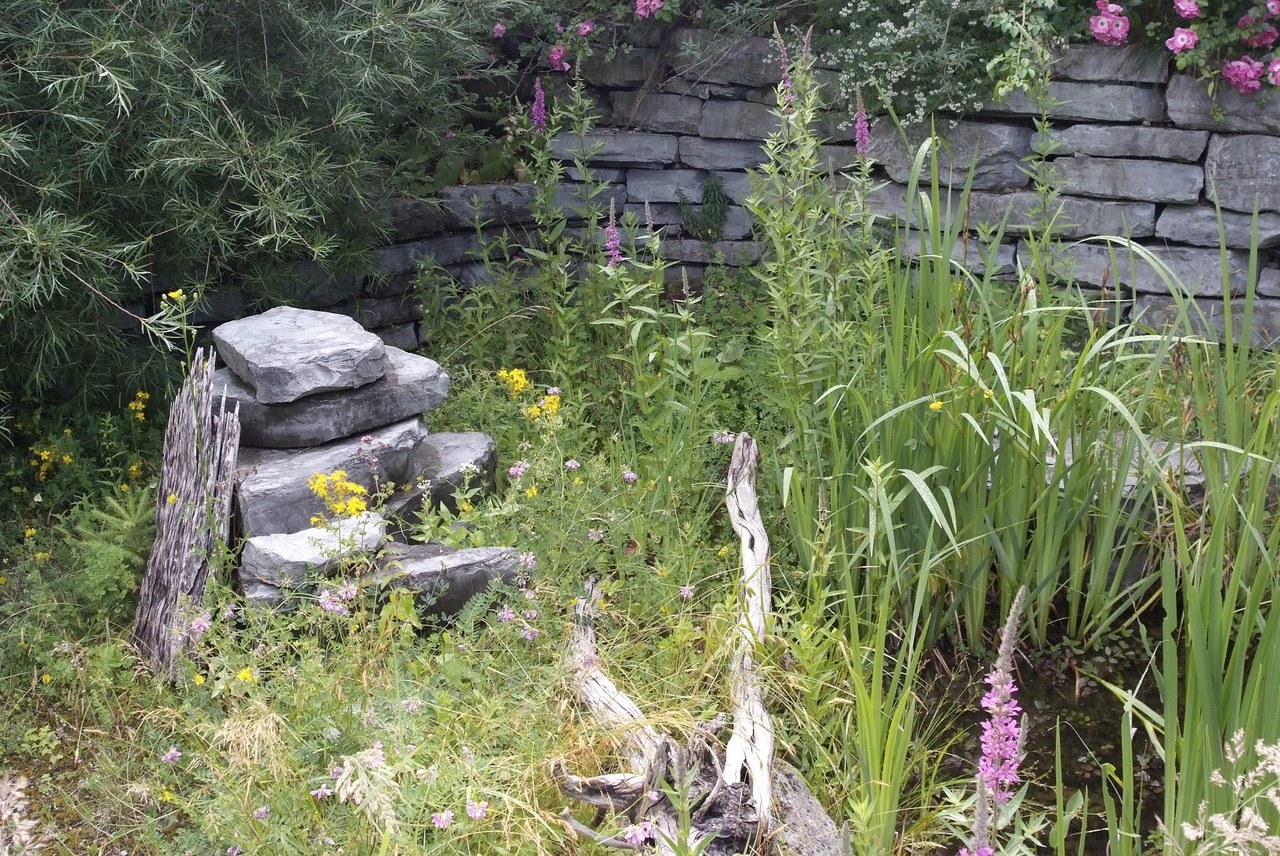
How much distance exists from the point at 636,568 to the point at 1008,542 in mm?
1007

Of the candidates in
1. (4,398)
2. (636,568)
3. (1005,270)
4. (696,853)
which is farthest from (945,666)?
(4,398)

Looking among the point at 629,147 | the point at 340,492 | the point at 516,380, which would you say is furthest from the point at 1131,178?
the point at 340,492

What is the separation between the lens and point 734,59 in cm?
526

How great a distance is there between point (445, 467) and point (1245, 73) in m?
3.41

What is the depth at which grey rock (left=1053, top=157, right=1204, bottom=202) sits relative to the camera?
458 centimetres

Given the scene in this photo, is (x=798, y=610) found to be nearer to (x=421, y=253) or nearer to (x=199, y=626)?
(x=199, y=626)

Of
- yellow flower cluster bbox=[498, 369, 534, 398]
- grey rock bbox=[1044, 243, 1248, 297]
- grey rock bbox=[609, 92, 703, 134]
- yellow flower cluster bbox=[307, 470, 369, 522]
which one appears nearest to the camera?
yellow flower cluster bbox=[307, 470, 369, 522]

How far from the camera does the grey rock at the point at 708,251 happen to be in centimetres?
560

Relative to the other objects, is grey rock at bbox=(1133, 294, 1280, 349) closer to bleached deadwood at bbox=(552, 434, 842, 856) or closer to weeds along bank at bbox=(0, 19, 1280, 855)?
weeds along bank at bbox=(0, 19, 1280, 855)

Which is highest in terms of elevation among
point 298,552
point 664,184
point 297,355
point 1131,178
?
point 1131,178

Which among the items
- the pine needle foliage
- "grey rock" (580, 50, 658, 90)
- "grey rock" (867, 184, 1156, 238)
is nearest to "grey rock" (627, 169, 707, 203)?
"grey rock" (580, 50, 658, 90)

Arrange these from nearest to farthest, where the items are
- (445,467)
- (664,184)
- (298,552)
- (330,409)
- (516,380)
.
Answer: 1. (298,552)
2. (330,409)
3. (445,467)
4. (516,380)
5. (664,184)

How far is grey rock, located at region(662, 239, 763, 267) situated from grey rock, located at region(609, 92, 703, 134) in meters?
0.57

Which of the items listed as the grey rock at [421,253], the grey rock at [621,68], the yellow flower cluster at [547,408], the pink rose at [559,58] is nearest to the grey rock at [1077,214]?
the grey rock at [621,68]
